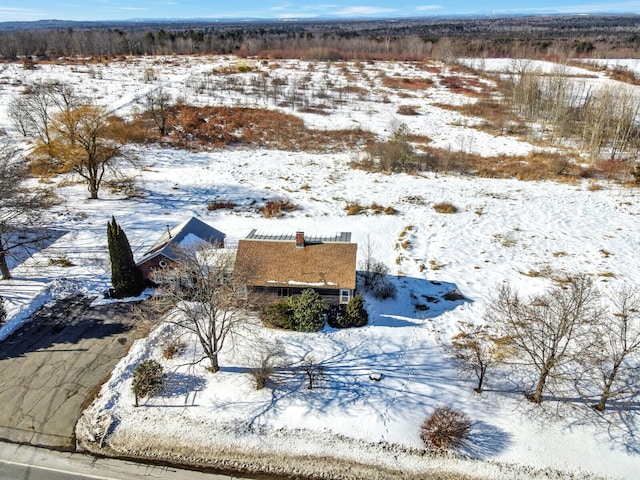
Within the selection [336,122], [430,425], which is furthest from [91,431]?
[336,122]

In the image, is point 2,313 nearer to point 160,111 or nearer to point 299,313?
point 299,313

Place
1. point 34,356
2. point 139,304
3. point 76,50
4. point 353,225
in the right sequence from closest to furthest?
point 34,356 → point 139,304 → point 353,225 → point 76,50

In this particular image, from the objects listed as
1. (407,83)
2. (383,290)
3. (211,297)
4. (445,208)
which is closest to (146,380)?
(211,297)

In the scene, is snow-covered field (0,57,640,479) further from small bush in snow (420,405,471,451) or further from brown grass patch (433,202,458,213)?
brown grass patch (433,202,458,213)

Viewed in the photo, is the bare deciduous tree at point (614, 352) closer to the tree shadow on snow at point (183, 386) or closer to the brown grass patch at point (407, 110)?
the tree shadow on snow at point (183, 386)

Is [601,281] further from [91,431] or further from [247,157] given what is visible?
[247,157]

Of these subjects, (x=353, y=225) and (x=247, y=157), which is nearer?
(x=353, y=225)
